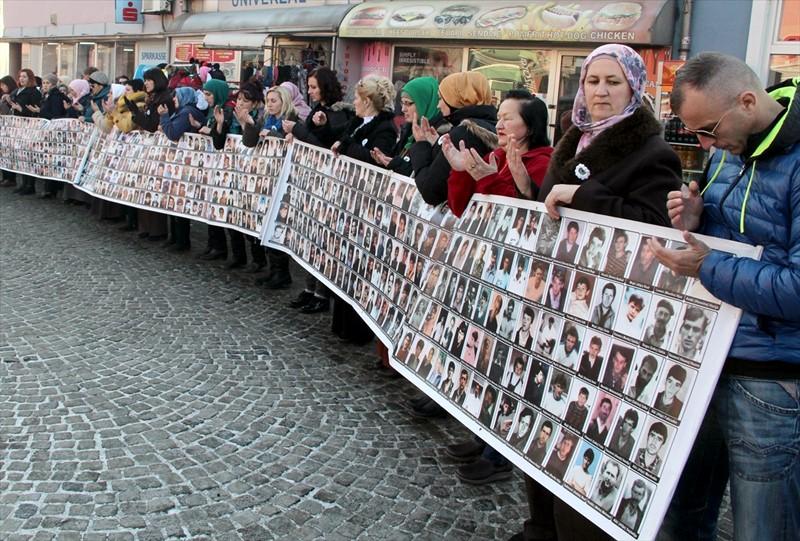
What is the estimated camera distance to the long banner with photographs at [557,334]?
7.54 ft

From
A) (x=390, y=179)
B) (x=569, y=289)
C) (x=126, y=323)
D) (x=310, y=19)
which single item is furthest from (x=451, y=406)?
(x=310, y=19)

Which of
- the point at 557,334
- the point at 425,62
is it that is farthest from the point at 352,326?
the point at 425,62

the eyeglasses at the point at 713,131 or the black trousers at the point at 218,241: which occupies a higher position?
the eyeglasses at the point at 713,131

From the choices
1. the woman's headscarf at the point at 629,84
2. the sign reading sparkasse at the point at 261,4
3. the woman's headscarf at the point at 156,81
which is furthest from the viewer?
the sign reading sparkasse at the point at 261,4

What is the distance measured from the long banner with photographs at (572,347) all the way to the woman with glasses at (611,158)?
0.10 m

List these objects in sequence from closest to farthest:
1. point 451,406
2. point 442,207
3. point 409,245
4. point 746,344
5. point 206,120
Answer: point 746,344, point 451,406, point 442,207, point 409,245, point 206,120

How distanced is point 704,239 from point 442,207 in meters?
1.99

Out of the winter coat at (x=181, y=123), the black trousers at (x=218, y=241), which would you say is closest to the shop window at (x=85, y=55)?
the winter coat at (x=181, y=123)

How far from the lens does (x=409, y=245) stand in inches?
180

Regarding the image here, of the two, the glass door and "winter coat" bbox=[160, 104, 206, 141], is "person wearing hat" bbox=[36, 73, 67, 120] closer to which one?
"winter coat" bbox=[160, 104, 206, 141]

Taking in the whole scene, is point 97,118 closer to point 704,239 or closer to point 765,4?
point 765,4

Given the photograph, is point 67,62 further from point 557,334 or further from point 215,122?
point 557,334

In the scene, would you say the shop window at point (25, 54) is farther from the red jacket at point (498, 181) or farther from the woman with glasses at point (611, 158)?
the woman with glasses at point (611, 158)

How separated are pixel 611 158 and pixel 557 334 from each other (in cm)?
64
